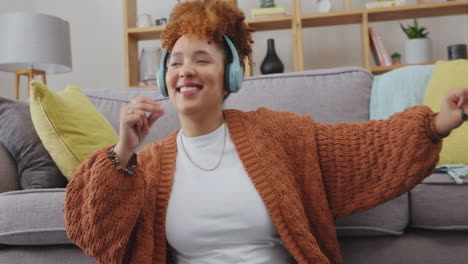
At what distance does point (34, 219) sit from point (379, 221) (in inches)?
35.9

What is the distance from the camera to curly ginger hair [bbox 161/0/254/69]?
1009 mm

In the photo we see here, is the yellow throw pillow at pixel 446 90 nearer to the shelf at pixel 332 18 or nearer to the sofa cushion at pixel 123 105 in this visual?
the sofa cushion at pixel 123 105

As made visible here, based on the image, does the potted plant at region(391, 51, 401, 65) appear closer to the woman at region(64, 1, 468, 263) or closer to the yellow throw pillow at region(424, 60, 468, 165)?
the yellow throw pillow at region(424, 60, 468, 165)

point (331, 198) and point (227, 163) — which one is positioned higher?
point (227, 163)

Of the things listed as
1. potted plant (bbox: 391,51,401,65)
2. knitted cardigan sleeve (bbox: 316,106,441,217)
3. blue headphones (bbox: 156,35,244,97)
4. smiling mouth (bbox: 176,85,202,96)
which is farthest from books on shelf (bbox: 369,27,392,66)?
smiling mouth (bbox: 176,85,202,96)

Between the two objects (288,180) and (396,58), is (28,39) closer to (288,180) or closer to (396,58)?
(288,180)

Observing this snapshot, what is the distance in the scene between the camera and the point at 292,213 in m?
0.98

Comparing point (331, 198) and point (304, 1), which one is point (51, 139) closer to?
point (331, 198)

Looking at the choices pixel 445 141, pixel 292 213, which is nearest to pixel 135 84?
pixel 445 141

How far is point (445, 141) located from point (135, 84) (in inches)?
88.4

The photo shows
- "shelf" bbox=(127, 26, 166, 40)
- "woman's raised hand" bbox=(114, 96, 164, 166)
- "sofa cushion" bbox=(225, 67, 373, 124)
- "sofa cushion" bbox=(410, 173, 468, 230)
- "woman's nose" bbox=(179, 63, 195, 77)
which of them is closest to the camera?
"woman's raised hand" bbox=(114, 96, 164, 166)

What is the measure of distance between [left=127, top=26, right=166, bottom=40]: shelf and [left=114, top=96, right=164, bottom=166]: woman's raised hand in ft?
7.51

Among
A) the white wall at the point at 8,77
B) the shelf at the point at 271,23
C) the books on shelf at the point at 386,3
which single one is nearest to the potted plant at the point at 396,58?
the books on shelf at the point at 386,3

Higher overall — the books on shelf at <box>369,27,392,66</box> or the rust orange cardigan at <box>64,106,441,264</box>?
the books on shelf at <box>369,27,392,66</box>
